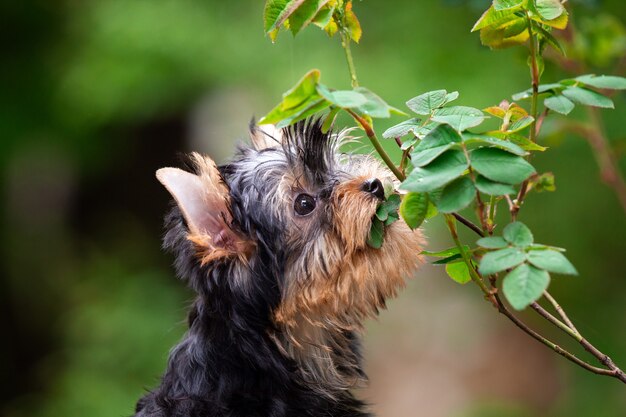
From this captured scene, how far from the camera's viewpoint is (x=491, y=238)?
186 centimetres

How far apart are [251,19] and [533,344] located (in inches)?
168

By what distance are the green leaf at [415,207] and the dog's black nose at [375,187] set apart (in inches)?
34.3

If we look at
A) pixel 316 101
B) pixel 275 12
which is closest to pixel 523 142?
pixel 316 101

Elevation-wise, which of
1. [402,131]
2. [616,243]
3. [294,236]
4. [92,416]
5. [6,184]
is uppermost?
[402,131]

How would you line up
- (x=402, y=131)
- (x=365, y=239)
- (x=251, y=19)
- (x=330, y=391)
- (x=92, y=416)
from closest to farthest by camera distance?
(x=402, y=131) < (x=365, y=239) < (x=330, y=391) < (x=251, y=19) < (x=92, y=416)

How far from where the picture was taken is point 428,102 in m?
2.13

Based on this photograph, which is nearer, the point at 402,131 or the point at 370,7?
the point at 402,131

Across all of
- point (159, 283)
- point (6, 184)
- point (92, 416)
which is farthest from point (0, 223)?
point (92, 416)

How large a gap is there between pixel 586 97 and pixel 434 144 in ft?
1.67

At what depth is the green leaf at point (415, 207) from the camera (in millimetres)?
1981

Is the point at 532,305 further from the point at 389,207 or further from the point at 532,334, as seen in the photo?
the point at 389,207

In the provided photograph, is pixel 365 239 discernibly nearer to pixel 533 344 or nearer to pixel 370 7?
pixel 370 7

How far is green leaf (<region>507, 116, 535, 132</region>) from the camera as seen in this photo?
203 centimetres

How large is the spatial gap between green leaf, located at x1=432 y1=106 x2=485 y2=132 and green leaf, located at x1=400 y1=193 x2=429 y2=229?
0.58ft
